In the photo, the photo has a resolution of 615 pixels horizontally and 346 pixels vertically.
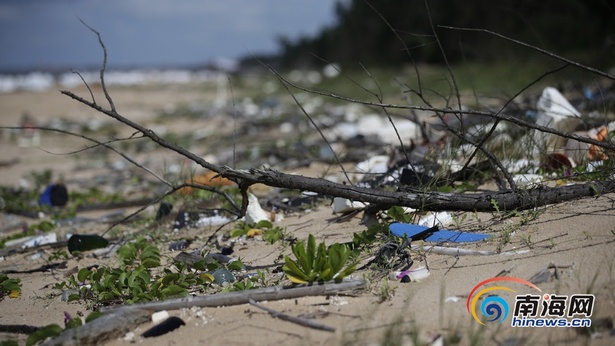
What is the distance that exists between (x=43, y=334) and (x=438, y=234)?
153 centimetres

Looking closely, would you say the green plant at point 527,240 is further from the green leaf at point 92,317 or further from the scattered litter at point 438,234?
the green leaf at point 92,317

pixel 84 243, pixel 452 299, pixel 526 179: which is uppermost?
Answer: pixel 526 179

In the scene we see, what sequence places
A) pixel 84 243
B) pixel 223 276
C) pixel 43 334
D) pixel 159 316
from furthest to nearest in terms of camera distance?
pixel 84 243 → pixel 223 276 → pixel 159 316 → pixel 43 334

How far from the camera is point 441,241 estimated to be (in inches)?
94.5

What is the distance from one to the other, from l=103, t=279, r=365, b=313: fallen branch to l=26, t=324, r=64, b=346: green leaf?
0.20 m

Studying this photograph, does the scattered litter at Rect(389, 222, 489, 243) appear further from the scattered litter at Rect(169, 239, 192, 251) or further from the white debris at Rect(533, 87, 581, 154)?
the scattered litter at Rect(169, 239, 192, 251)

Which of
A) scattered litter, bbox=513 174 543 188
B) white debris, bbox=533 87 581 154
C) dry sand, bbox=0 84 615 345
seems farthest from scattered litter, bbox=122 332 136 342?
white debris, bbox=533 87 581 154

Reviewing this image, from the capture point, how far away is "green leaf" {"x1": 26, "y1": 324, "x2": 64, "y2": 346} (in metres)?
1.86

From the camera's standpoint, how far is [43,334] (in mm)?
1866

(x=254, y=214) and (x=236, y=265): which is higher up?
(x=254, y=214)

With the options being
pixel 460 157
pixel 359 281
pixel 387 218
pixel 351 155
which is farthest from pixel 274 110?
pixel 359 281

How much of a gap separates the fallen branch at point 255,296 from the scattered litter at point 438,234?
1.48ft

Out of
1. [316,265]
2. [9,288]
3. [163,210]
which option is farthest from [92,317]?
[163,210]

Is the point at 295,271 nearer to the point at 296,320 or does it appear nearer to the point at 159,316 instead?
the point at 296,320
